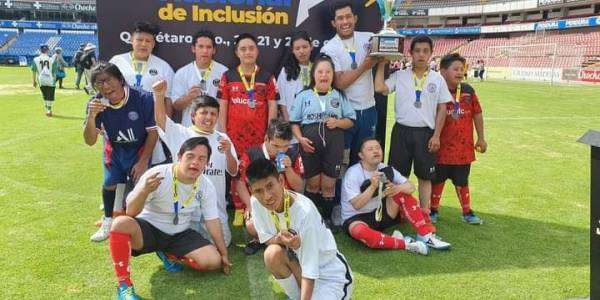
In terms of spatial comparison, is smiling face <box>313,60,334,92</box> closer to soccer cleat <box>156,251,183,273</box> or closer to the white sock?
the white sock

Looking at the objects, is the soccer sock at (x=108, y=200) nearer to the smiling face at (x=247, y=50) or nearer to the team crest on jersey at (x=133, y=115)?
the team crest on jersey at (x=133, y=115)

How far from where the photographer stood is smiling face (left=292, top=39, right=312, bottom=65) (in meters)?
4.17

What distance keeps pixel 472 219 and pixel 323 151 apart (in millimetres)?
1700

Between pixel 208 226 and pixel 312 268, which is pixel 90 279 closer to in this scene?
pixel 208 226

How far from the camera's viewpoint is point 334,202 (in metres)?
4.50

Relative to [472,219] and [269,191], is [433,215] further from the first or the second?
[269,191]

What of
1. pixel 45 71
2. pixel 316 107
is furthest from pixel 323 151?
pixel 45 71

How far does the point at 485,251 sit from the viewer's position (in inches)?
148

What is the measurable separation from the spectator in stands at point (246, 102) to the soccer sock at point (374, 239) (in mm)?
1126

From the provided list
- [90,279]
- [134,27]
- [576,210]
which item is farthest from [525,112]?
[90,279]

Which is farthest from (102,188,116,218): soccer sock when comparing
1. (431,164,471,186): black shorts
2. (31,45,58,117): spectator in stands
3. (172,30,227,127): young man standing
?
(31,45,58,117): spectator in stands

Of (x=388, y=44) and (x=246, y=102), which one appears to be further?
(x=246, y=102)

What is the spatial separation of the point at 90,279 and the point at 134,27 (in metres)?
2.52

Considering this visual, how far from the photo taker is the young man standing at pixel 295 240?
8.25 feet
